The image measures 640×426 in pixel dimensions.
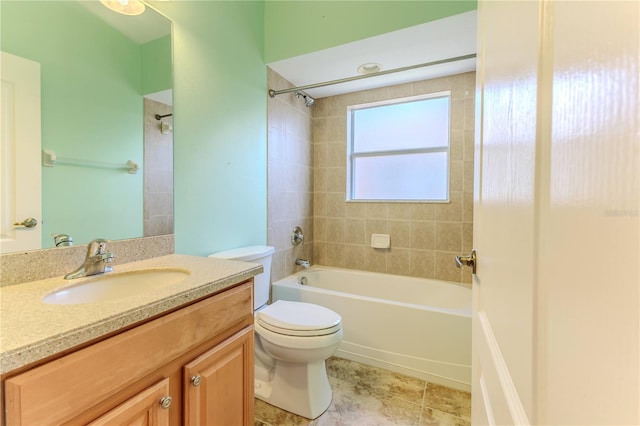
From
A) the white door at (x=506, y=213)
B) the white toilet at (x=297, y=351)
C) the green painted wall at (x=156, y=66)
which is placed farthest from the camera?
the white toilet at (x=297, y=351)

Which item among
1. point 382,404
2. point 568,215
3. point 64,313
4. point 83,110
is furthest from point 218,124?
point 382,404

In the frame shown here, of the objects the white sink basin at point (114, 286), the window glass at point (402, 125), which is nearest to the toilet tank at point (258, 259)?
the white sink basin at point (114, 286)

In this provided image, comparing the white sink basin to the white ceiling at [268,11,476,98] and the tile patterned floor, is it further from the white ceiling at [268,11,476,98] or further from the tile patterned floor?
the white ceiling at [268,11,476,98]

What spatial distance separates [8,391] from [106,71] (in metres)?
1.16

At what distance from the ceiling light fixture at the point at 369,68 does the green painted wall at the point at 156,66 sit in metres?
1.35

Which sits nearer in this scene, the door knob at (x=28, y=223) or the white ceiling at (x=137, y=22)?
the door knob at (x=28, y=223)

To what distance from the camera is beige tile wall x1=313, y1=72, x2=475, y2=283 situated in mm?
2281

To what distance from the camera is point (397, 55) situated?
201cm

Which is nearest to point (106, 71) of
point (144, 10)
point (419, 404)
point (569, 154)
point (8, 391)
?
point (144, 10)

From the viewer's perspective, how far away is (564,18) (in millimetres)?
314

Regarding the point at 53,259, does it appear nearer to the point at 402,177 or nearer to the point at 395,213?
the point at 395,213

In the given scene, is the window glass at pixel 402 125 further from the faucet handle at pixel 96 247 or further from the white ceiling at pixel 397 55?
the faucet handle at pixel 96 247

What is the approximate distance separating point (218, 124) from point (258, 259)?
86cm

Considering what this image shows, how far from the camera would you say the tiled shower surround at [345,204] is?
2.28 m
